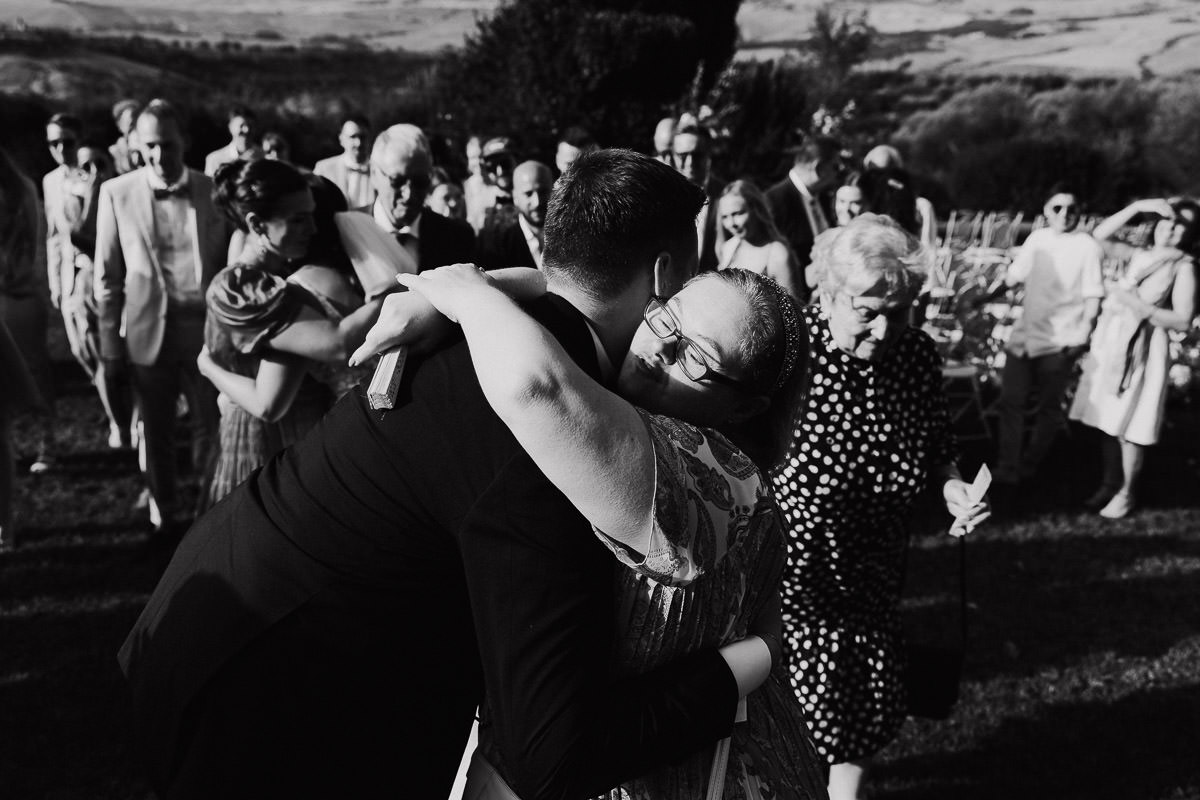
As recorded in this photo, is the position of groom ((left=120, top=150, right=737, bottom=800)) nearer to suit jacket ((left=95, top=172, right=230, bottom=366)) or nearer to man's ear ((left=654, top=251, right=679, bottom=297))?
man's ear ((left=654, top=251, right=679, bottom=297))

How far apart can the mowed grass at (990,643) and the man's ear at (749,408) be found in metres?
2.37

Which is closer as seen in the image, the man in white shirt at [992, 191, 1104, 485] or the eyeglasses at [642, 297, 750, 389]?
the eyeglasses at [642, 297, 750, 389]

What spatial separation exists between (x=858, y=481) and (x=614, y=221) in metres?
1.52

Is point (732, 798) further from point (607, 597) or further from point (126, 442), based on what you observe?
point (126, 442)

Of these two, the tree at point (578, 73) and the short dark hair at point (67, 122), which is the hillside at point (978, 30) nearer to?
the tree at point (578, 73)

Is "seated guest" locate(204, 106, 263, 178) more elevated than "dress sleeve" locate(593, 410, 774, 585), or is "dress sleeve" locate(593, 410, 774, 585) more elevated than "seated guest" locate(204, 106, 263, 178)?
"dress sleeve" locate(593, 410, 774, 585)

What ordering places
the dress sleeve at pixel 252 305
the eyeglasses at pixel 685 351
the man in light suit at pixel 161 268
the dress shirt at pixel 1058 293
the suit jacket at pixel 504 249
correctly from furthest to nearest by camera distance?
the dress shirt at pixel 1058 293, the man in light suit at pixel 161 268, the suit jacket at pixel 504 249, the dress sleeve at pixel 252 305, the eyeglasses at pixel 685 351

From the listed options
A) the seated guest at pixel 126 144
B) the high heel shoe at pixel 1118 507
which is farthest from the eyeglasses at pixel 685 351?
the seated guest at pixel 126 144

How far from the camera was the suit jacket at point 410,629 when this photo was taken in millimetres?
1342

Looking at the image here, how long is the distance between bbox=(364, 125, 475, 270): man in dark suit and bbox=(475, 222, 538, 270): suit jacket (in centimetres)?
32

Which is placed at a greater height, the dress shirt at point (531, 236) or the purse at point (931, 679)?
the dress shirt at point (531, 236)

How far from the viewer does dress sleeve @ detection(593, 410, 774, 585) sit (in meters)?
1.34

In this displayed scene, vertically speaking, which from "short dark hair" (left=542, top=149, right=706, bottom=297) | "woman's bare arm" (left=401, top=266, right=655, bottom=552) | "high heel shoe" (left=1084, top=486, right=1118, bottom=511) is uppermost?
"short dark hair" (left=542, top=149, right=706, bottom=297)

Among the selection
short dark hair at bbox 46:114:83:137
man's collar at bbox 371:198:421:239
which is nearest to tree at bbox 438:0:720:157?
short dark hair at bbox 46:114:83:137
